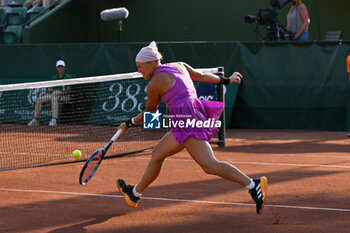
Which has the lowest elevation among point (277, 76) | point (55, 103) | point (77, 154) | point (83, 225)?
point (83, 225)

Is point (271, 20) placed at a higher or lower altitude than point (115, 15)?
lower

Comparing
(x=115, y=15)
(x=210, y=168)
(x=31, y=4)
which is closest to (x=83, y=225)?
(x=210, y=168)

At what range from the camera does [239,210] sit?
6.88 meters

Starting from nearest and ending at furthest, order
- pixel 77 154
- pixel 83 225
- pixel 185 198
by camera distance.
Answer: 1. pixel 83 225
2. pixel 185 198
3. pixel 77 154

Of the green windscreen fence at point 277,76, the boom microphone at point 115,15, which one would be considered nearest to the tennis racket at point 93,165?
the green windscreen fence at point 277,76

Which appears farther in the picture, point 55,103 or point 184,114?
point 55,103

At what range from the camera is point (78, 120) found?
1628cm

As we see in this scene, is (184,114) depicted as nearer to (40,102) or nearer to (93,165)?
(93,165)

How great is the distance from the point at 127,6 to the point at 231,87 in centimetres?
781

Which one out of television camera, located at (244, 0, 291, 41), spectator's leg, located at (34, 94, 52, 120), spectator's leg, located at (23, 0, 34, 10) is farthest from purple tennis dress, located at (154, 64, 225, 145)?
spectator's leg, located at (23, 0, 34, 10)

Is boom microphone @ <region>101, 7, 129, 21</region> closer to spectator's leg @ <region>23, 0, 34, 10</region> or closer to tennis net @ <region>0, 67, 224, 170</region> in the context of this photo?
tennis net @ <region>0, 67, 224, 170</region>

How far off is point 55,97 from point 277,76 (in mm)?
5096

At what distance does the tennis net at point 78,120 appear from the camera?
40.6ft

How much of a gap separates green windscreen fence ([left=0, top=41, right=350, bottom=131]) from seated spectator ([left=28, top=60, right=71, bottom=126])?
3.64ft
